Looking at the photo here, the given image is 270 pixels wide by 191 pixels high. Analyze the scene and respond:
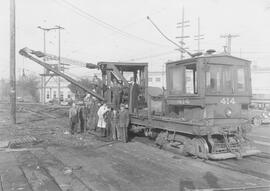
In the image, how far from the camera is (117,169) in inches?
307

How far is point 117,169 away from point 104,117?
584 cm

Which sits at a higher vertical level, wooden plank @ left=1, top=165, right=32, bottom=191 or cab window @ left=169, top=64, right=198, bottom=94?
cab window @ left=169, top=64, right=198, bottom=94

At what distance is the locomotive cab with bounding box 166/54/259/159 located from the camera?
902 centimetres

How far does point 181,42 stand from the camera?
137 ft

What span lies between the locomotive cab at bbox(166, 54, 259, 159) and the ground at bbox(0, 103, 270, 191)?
45 cm

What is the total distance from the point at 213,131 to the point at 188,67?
2.28 metres

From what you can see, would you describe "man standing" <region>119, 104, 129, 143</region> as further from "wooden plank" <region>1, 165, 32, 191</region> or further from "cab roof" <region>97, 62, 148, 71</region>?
"wooden plank" <region>1, 165, 32, 191</region>

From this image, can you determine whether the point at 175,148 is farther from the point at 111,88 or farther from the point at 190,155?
the point at 111,88

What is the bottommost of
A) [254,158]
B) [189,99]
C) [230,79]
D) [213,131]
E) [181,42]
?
[254,158]

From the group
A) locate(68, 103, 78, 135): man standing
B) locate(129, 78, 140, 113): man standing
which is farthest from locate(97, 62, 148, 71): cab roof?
locate(68, 103, 78, 135): man standing

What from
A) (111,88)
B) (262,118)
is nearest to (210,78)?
(111,88)

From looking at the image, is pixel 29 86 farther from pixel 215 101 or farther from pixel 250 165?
pixel 250 165

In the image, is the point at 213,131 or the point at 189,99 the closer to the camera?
the point at 213,131

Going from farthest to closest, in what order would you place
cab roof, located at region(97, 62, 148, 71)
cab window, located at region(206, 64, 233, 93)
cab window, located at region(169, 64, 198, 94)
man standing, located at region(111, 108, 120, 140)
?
cab roof, located at region(97, 62, 148, 71) < man standing, located at region(111, 108, 120, 140) < cab window, located at region(169, 64, 198, 94) < cab window, located at region(206, 64, 233, 93)
